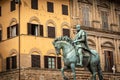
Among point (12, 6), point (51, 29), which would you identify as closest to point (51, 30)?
point (51, 29)

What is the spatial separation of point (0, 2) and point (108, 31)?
13.0 metres

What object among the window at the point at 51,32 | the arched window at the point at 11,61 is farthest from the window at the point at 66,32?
the arched window at the point at 11,61

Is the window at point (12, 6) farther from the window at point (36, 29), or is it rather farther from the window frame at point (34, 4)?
the window at point (36, 29)

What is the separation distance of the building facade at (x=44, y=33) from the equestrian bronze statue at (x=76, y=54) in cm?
1539

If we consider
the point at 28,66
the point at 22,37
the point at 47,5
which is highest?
the point at 47,5

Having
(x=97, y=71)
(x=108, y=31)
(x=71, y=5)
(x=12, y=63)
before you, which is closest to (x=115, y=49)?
(x=108, y=31)

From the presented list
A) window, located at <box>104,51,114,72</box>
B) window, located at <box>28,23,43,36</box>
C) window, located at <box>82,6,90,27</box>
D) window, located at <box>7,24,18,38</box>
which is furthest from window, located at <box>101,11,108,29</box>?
window, located at <box>7,24,18,38</box>

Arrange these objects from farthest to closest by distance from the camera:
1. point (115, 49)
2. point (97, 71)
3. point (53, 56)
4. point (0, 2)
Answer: point (115, 49) < point (0, 2) < point (53, 56) < point (97, 71)

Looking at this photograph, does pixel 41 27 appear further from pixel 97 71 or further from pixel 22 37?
pixel 97 71

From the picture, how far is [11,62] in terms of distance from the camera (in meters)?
34.4

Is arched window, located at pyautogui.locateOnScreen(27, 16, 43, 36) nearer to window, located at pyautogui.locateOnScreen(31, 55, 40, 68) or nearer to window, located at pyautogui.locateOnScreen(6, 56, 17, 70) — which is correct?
window, located at pyautogui.locateOnScreen(31, 55, 40, 68)

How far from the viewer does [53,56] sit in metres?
35.3

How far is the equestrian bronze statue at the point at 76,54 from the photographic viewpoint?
1748 cm

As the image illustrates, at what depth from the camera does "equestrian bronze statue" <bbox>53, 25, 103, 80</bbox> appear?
17.5 meters
